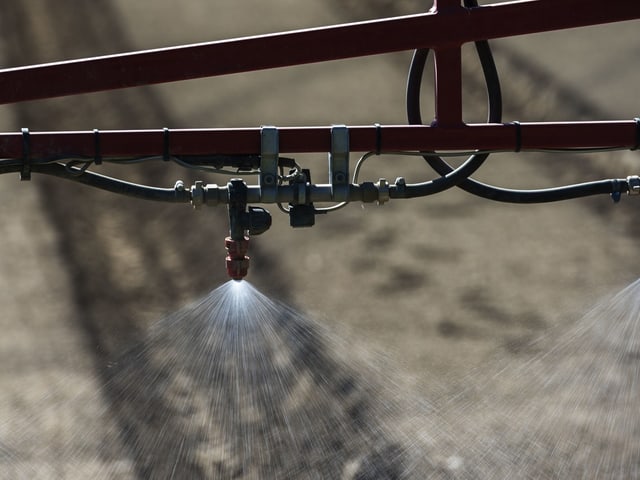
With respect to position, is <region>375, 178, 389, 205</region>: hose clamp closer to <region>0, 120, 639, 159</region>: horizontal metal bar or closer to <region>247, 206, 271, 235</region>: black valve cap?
<region>0, 120, 639, 159</region>: horizontal metal bar

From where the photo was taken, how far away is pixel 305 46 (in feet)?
6.60

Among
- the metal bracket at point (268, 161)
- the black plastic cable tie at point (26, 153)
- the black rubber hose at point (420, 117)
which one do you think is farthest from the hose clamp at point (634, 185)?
the black plastic cable tie at point (26, 153)

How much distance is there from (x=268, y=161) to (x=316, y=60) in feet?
0.64

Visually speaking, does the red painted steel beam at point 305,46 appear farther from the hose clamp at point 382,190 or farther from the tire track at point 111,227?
the tire track at point 111,227

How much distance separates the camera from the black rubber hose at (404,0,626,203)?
2145 millimetres

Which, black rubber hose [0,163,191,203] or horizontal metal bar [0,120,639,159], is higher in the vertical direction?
horizontal metal bar [0,120,639,159]

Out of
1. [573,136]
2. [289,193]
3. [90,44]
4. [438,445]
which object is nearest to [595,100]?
[438,445]

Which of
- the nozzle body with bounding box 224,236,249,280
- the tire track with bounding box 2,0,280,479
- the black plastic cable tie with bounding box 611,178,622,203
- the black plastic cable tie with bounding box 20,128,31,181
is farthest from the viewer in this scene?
the tire track with bounding box 2,0,280,479

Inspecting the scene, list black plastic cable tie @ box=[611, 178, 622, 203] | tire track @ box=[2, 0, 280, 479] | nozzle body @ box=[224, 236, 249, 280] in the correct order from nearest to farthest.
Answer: nozzle body @ box=[224, 236, 249, 280]
black plastic cable tie @ box=[611, 178, 622, 203]
tire track @ box=[2, 0, 280, 479]

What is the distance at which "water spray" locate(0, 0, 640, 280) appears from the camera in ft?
6.53

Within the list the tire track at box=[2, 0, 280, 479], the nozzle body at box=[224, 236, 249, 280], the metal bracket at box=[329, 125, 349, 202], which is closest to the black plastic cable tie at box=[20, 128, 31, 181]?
the nozzle body at box=[224, 236, 249, 280]

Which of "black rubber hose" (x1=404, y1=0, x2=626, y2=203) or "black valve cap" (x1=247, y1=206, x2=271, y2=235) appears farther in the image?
"black rubber hose" (x1=404, y1=0, x2=626, y2=203)

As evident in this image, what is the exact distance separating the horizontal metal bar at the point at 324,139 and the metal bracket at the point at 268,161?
0.02 m

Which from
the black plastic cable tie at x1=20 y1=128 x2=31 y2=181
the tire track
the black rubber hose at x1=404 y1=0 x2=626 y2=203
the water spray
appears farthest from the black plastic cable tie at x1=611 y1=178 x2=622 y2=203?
the tire track
